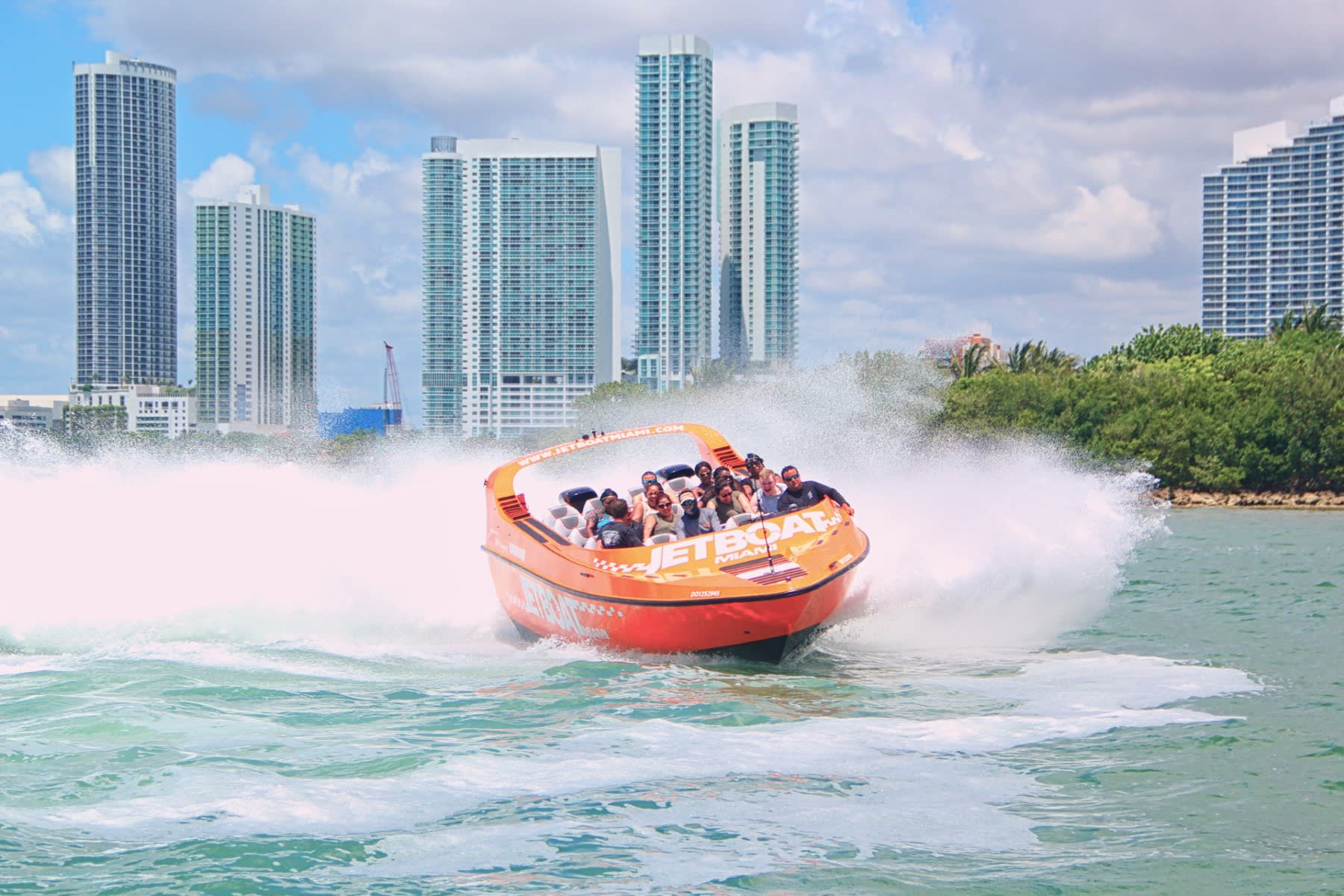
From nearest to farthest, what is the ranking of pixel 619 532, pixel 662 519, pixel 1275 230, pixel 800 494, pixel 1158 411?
pixel 619 532 < pixel 662 519 < pixel 800 494 < pixel 1158 411 < pixel 1275 230

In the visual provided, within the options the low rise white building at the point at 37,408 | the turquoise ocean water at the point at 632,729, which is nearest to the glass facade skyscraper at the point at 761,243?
the low rise white building at the point at 37,408

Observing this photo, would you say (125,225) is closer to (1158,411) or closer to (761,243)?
(761,243)

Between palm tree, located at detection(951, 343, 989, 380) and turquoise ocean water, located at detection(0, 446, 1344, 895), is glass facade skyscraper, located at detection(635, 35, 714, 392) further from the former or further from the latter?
turquoise ocean water, located at detection(0, 446, 1344, 895)

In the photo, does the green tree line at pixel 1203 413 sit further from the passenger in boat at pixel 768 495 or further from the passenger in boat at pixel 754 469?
the passenger in boat at pixel 768 495

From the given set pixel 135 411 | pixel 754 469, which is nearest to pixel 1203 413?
pixel 754 469

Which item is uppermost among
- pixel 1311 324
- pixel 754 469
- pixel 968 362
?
pixel 1311 324
